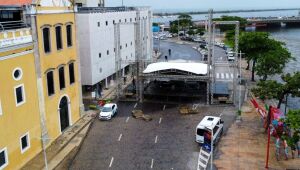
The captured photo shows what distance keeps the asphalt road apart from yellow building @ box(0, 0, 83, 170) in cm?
396

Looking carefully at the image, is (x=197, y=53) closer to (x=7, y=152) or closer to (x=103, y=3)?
(x=103, y=3)

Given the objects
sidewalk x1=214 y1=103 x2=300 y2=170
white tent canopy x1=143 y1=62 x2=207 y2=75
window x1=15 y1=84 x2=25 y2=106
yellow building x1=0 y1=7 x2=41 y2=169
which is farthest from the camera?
white tent canopy x1=143 y1=62 x2=207 y2=75

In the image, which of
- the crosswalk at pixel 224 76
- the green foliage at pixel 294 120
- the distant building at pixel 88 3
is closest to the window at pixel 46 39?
the green foliage at pixel 294 120

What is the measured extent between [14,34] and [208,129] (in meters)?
18.1

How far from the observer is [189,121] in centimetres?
3941

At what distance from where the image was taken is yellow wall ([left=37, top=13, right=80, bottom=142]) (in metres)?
32.2

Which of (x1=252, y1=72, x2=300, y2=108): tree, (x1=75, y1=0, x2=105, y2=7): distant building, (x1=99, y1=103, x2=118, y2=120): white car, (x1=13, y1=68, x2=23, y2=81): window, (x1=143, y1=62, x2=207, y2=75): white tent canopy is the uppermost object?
(x1=75, y1=0, x2=105, y2=7): distant building

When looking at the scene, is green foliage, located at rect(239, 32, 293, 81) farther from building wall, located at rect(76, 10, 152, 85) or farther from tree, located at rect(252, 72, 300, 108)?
building wall, located at rect(76, 10, 152, 85)

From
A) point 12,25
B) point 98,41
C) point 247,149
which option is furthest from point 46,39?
point 247,149

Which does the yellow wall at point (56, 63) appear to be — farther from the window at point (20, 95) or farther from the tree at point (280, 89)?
the tree at point (280, 89)

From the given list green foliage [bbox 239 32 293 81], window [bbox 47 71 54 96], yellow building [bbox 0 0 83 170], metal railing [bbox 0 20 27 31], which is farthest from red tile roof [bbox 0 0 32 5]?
green foliage [bbox 239 32 293 81]

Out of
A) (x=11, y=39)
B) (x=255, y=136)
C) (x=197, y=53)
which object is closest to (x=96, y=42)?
(x=11, y=39)

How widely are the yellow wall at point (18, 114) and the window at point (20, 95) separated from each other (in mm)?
290

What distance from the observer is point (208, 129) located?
104 ft
